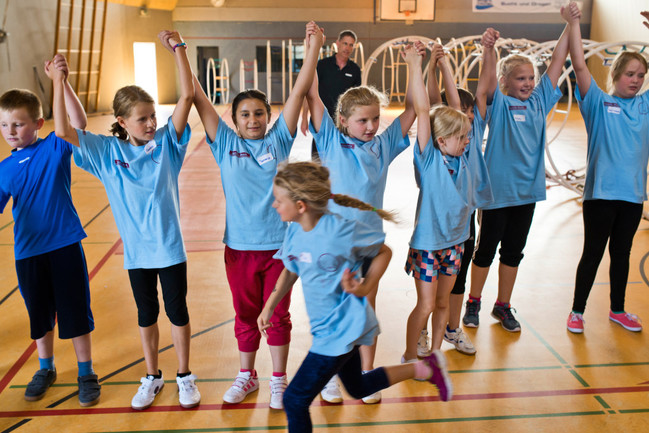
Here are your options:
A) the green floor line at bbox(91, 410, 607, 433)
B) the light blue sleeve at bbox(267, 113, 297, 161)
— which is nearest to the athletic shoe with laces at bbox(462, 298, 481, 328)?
the green floor line at bbox(91, 410, 607, 433)

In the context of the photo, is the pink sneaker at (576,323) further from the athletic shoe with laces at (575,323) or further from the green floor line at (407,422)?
the green floor line at (407,422)

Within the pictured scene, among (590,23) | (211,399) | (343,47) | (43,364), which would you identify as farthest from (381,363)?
(590,23)

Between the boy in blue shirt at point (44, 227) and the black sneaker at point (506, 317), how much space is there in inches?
87.5

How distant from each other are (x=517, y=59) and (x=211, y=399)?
7.61ft

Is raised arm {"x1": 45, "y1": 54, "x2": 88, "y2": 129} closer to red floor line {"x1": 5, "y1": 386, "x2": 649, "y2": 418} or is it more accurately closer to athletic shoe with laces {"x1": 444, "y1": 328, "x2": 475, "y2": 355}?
red floor line {"x1": 5, "y1": 386, "x2": 649, "y2": 418}

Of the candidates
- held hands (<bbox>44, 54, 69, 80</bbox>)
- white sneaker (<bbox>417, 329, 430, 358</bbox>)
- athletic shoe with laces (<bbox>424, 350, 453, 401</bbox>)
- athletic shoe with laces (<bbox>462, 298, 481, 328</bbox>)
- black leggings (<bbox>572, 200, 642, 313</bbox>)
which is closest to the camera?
athletic shoe with laces (<bbox>424, 350, 453, 401</bbox>)

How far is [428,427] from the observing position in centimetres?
247

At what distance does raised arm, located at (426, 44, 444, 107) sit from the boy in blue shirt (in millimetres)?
1639

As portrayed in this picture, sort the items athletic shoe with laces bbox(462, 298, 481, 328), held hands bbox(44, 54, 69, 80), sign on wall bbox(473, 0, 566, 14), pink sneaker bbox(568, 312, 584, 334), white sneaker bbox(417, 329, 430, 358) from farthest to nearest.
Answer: sign on wall bbox(473, 0, 566, 14), athletic shoe with laces bbox(462, 298, 481, 328), pink sneaker bbox(568, 312, 584, 334), white sneaker bbox(417, 329, 430, 358), held hands bbox(44, 54, 69, 80)

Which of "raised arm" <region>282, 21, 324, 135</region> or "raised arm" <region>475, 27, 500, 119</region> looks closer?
"raised arm" <region>282, 21, 324, 135</region>

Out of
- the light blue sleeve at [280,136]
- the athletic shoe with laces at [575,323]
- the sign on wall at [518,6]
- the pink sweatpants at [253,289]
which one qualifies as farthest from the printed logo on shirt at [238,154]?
the sign on wall at [518,6]

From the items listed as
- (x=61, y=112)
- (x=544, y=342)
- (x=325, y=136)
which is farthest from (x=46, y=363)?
(x=544, y=342)

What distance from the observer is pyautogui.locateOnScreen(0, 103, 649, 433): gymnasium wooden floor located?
2.51m

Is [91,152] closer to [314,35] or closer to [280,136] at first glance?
[280,136]
